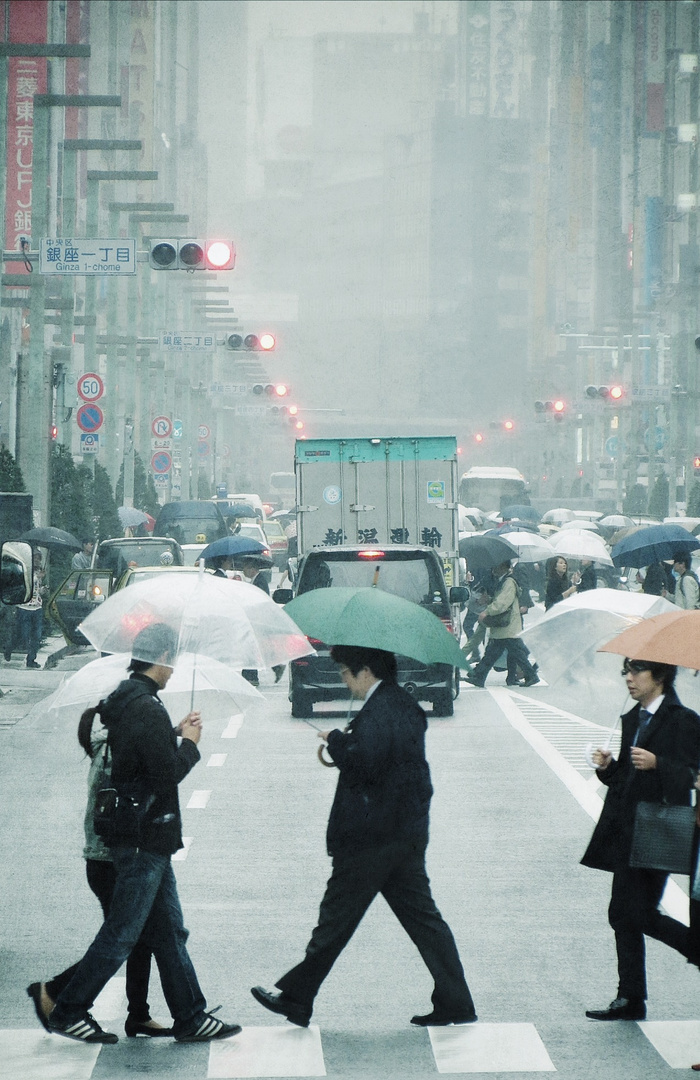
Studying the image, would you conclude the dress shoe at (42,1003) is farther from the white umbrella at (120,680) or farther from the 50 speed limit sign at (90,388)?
the 50 speed limit sign at (90,388)

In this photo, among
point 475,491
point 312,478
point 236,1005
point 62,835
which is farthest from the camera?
point 475,491

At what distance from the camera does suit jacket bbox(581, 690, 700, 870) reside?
22.2 feet

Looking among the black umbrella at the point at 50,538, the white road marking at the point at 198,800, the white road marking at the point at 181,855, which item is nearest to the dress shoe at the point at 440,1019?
the white road marking at the point at 181,855

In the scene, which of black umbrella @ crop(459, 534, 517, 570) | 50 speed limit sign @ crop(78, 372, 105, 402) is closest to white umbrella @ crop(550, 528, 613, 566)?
black umbrella @ crop(459, 534, 517, 570)

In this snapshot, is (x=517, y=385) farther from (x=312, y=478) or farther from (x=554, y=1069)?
(x=554, y=1069)

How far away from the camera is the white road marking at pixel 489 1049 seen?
6.45 m

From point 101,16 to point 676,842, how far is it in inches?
4346

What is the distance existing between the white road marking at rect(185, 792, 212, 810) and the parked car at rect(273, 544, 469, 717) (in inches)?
188

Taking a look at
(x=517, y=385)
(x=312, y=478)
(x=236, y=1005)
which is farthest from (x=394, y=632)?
(x=517, y=385)

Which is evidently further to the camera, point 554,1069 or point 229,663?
point 229,663

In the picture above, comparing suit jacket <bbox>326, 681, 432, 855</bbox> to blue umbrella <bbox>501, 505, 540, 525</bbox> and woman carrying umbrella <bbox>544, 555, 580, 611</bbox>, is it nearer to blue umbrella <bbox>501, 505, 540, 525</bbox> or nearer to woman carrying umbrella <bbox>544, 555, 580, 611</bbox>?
woman carrying umbrella <bbox>544, 555, 580, 611</bbox>

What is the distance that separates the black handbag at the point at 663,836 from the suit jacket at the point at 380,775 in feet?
2.64

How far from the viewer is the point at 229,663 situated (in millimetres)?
7039

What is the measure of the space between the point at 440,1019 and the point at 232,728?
11228 millimetres
